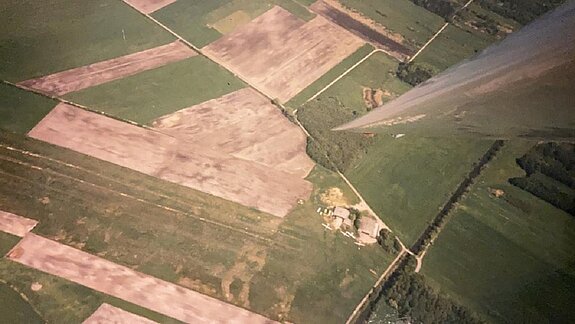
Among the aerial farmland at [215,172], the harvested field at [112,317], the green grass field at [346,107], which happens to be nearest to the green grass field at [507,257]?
the aerial farmland at [215,172]

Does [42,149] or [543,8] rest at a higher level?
[543,8]

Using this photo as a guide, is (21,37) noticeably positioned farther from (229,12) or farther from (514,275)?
(514,275)

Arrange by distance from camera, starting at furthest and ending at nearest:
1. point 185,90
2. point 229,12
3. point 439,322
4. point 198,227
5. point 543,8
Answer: point 543,8, point 229,12, point 185,90, point 198,227, point 439,322

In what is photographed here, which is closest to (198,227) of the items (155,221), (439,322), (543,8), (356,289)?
(155,221)

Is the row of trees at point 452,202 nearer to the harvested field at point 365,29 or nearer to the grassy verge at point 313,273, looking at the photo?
the grassy verge at point 313,273

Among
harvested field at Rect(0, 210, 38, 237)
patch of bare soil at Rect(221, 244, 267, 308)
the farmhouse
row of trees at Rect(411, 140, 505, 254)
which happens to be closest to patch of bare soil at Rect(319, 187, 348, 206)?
the farmhouse

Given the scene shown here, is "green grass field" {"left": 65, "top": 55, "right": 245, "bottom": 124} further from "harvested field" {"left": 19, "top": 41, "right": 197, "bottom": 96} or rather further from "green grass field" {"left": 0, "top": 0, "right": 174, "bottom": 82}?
"green grass field" {"left": 0, "top": 0, "right": 174, "bottom": 82}

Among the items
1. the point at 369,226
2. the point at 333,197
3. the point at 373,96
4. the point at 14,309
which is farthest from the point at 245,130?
the point at 14,309
